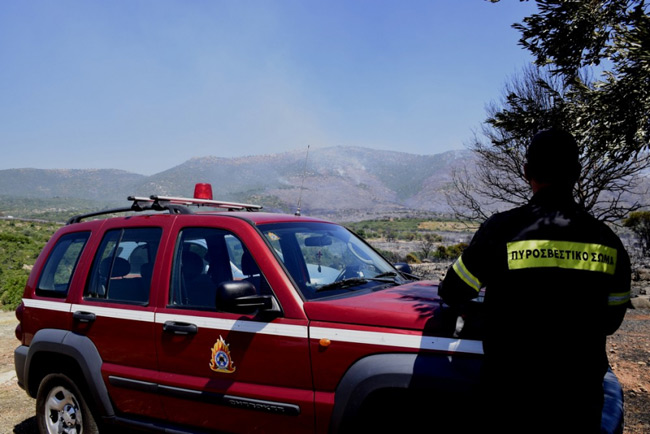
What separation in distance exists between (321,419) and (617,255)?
1599 mm

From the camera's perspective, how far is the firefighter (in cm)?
195

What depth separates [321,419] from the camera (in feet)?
8.86

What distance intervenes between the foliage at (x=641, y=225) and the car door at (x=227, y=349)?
2268cm

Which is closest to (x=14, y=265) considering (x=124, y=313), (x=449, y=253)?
(x=449, y=253)

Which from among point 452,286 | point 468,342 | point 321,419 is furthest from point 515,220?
point 321,419

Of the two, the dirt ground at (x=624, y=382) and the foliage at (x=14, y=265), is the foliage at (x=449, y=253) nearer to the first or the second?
the dirt ground at (x=624, y=382)

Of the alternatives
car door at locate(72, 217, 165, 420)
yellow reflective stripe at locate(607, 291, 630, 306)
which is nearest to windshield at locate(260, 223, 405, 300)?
car door at locate(72, 217, 165, 420)

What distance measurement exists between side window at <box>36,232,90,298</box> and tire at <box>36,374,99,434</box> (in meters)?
0.66

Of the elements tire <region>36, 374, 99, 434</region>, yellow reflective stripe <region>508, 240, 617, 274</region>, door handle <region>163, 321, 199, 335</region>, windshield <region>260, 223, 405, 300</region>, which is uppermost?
yellow reflective stripe <region>508, 240, 617, 274</region>

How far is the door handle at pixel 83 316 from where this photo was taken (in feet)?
12.1

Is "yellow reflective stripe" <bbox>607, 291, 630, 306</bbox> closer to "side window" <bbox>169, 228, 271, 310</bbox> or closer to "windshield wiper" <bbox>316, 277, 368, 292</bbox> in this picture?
"windshield wiper" <bbox>316, 277, 368, 292</bbox>

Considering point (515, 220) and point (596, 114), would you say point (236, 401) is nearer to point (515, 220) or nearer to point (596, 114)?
point (515, 220)

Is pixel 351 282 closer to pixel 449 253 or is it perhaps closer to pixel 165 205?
pixel 165 205

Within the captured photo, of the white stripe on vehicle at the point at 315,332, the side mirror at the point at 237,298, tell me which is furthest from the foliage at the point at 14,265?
the side mirror at the point at 237,298
